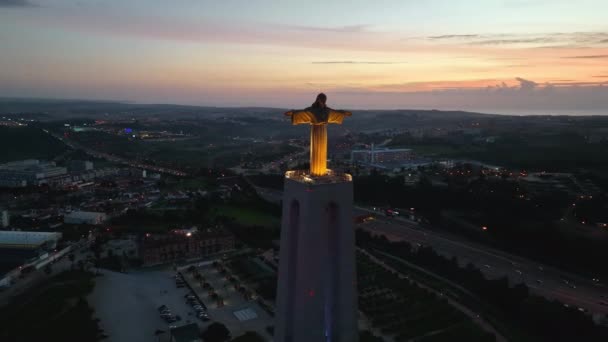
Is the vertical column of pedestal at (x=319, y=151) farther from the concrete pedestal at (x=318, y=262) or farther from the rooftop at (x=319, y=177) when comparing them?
the concrete pedestal at (x=318, y=262)

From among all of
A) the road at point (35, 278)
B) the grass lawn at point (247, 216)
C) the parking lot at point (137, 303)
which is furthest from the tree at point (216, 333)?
the grass lawn at point (247, 216)

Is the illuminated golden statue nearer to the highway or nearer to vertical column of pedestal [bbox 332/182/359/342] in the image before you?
vertical column of pedestal [bbox 332/182/359/342]

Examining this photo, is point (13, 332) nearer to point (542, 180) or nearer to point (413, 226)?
point (413, 226)

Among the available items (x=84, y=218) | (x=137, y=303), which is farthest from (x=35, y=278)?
(x=84, y=218)

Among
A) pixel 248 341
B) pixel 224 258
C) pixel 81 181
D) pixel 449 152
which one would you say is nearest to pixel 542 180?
pixel 449 152

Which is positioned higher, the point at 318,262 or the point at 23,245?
the point at 318,262

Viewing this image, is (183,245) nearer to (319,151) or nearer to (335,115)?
(319,151)
